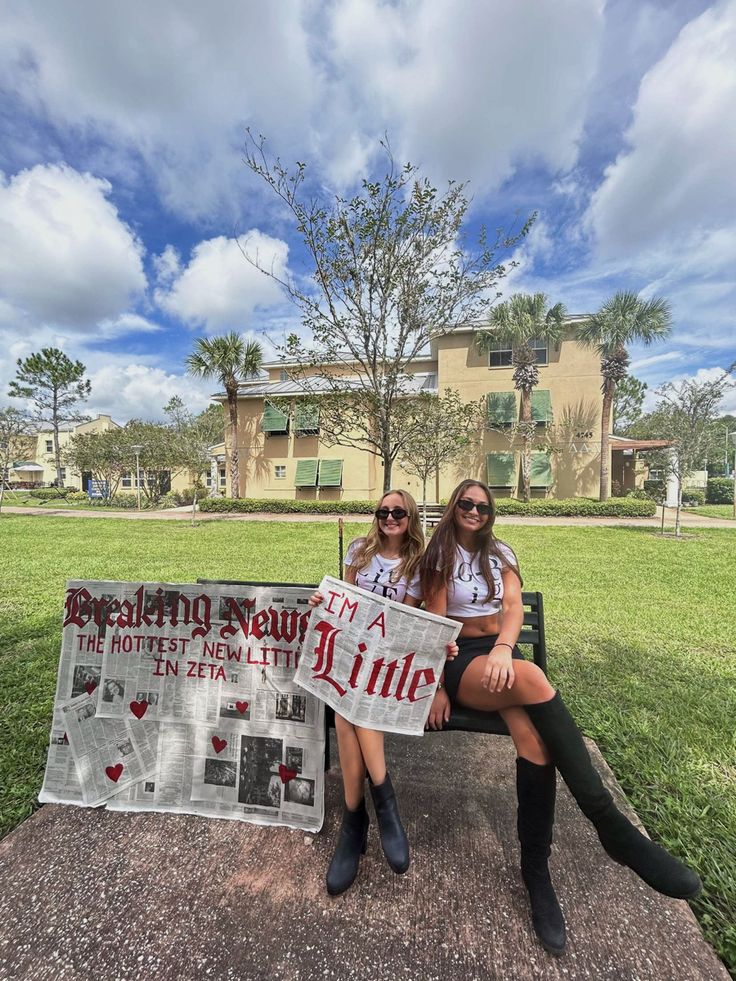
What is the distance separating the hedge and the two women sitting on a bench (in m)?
15.4

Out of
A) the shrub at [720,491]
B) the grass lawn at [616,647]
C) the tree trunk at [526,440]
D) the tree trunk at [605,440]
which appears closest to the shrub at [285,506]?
the tree trunk at [526,440]

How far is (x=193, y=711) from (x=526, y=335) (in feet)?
65.8

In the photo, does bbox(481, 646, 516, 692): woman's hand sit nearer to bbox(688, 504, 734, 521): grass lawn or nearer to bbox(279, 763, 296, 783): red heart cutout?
bbox(279, 763, 296, 783): red heart cutout

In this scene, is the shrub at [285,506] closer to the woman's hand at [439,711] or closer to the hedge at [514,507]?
the hedge at [514,507]

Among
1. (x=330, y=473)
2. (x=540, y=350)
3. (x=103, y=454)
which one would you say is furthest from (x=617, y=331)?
(x=103, y=454)

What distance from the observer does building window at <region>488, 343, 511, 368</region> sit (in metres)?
20.5

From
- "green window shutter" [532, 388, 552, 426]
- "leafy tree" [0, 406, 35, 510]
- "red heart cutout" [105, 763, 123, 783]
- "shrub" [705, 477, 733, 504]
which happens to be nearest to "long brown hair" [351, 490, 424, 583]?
"red heart cutout" [105, 763, 123, 783]

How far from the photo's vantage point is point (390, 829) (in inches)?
68.8

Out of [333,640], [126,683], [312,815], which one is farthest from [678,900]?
[126,683]

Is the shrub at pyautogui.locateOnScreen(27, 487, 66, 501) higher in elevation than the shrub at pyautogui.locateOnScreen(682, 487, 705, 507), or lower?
lower

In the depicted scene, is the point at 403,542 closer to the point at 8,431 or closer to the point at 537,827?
the point at 537,827

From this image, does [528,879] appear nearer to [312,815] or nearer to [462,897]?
[462,897]

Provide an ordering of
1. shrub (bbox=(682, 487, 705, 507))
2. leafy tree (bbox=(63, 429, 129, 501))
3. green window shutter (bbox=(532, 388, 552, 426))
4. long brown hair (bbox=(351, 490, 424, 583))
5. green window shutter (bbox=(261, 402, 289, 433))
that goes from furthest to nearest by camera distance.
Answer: shrub (bbox=(682, 487, 705, 507)) < leafy tree (bbox=(63, 429, 129, 501)) < green window shutter (bbox=(261, 402, 289, 433)) < green window shutter (bbox=(532, 388, 552, 426)) < long brown hair (bbox=(351, 490, 424, 583))

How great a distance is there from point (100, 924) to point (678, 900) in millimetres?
1998
